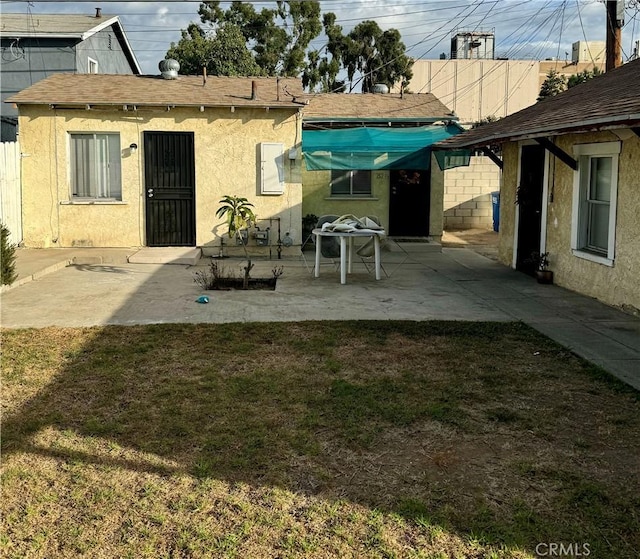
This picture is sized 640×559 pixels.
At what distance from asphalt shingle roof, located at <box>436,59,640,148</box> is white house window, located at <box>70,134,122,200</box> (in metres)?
7.29

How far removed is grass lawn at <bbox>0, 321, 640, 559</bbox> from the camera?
3.53 m

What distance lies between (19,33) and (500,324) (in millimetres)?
19867

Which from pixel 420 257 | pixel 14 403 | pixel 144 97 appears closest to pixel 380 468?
pixel 14 403

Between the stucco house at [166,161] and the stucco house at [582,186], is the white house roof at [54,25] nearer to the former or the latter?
the stucco house at [166,161]

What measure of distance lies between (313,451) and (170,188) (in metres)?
11.5

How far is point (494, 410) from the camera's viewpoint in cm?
536

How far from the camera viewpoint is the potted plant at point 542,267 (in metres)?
11.6

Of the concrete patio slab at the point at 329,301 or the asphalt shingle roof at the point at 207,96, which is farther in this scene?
the asphalt shingle roof at the point at 207,96

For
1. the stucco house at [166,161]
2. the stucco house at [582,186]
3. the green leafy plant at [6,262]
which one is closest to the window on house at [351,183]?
the stucco house at [166,161]

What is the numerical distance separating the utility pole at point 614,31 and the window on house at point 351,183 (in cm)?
634

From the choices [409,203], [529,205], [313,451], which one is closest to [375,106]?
[409,203]

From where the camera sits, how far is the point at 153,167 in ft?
49.1

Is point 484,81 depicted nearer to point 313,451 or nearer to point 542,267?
point 542,267

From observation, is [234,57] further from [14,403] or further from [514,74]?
[514,74]
